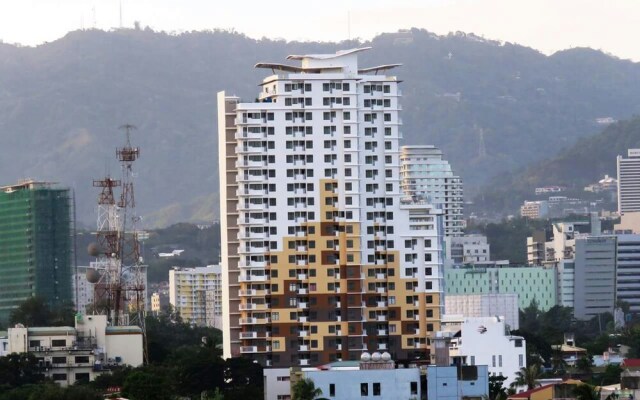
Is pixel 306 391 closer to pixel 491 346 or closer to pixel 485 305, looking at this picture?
pixel 491 346

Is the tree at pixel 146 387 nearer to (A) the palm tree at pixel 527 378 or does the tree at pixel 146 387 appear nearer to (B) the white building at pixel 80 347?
(B) the white building at pixel 80 347

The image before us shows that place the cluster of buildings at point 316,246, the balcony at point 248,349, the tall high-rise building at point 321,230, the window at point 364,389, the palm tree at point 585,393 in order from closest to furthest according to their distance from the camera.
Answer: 1. the palm tree at point 585,393
2. the window at point 364,389
3. the balcony at point 248,349
4. the cluster of buildings at point 316,246
5. the tall high-rise building at point 321,230

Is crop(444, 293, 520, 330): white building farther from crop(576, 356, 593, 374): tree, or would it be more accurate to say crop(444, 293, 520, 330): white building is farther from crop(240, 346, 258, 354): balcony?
crop(240, 346, 258, 354): balcony

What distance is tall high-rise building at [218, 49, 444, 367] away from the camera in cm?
10612

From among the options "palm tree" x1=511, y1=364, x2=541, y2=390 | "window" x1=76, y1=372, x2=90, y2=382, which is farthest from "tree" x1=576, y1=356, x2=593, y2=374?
"window" x1=76, y1=372, x2=90, y2=382

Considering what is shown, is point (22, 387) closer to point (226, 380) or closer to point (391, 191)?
point (226, 380)

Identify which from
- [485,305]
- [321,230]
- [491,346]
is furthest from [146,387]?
[485,305]

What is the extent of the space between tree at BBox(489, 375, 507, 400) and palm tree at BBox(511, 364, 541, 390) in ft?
2.89

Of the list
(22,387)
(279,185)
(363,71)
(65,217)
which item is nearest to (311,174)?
(279,185)

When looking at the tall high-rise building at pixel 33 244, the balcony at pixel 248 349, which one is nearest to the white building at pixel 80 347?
the balcony at pixel 248 349

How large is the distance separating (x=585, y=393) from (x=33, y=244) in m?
98.6

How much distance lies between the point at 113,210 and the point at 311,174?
43.5 ft

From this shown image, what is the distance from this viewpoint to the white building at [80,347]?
104m

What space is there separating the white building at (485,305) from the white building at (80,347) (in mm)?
70162
